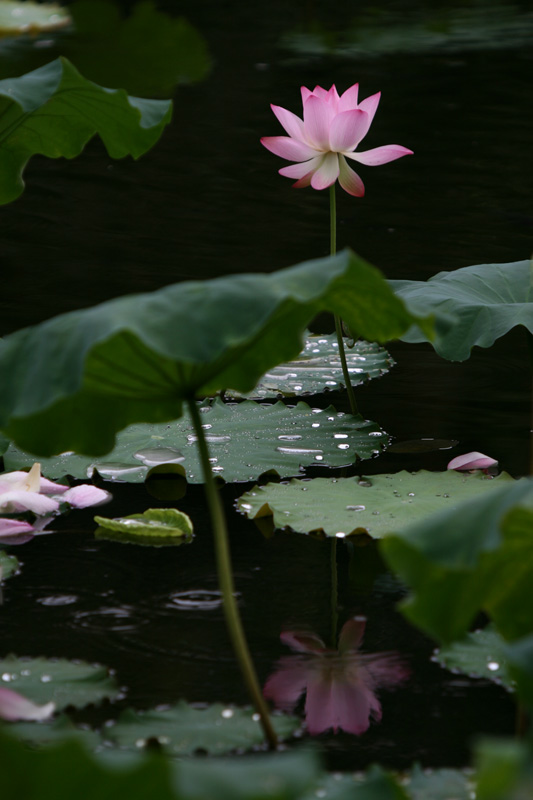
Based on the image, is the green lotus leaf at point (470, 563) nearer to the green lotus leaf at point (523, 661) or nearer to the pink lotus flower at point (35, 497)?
the green lotus leaf at point (523, 661)

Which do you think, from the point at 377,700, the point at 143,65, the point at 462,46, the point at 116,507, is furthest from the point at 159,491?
the point at 462,46

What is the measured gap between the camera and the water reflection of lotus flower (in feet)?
3.05

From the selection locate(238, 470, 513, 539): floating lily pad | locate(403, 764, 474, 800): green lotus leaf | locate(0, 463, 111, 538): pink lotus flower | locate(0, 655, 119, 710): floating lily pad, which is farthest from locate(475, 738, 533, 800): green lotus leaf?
locate(0, 463, 111, 538): pink lotus flower

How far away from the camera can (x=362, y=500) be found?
1.35 meters

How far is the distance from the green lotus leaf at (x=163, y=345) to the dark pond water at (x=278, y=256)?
0.77 feet

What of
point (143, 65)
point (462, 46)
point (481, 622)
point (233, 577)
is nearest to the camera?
point (481, 622)

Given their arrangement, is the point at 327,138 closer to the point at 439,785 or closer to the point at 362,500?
the point at 362,500

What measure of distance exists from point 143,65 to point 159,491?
4.45 meters

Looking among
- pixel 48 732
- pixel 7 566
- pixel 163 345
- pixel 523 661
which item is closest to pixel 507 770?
pixel 523 661

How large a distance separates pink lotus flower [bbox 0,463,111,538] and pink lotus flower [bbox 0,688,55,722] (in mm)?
432

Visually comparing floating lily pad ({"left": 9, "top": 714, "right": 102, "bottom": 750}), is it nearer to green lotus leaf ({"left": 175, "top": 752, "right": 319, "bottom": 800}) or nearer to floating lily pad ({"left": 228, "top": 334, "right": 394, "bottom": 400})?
green lotus leaf ({"left": 175, "top": 752, "right": 319, "bottom": 800})

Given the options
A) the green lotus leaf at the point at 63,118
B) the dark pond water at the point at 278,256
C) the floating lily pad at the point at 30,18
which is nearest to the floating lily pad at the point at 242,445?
the dark pond water at the point at 278,256

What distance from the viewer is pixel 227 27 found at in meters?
6.86

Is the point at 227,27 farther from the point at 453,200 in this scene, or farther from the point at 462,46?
the point at 453,200
